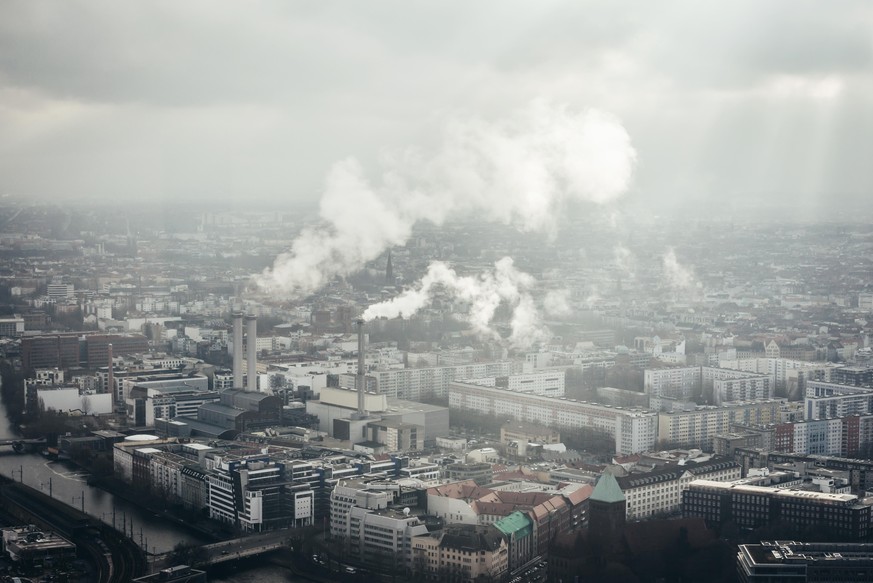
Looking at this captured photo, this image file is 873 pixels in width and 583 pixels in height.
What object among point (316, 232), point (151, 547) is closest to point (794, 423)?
point (151, 547)

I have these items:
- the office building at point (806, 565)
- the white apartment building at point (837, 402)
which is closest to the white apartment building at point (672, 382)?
the white apartment building at point (837, 402)

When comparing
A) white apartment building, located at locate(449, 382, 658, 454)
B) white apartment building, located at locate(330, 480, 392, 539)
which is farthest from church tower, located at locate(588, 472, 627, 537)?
white apartment building, located at locate(449, 382, 658, 454)

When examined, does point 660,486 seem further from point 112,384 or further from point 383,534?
point 112,384

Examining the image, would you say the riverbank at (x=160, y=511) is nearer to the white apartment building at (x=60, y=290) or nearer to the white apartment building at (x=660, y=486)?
the white apartment building at (x=660, y=486)

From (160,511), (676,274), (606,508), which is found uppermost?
(676,274)

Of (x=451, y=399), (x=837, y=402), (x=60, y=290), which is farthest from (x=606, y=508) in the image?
(x=60, y=290)

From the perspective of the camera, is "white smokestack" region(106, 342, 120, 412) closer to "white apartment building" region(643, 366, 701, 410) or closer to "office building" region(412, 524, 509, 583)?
"white apartment building" region(643, 366, 701, 410)

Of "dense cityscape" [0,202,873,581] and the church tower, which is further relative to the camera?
"dense cityscape" [0,202,873,581]
